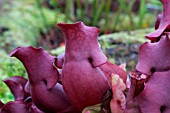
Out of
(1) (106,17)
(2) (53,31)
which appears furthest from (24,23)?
(1) (106,17)

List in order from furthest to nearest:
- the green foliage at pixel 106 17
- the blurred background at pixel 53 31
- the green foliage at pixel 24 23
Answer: the green foliage at pixel 106 17 → the green foliage at pixel 24 23 → the blurred background at pixel 53 31

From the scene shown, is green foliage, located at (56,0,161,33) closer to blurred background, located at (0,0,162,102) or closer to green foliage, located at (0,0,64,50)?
blurred background, located at (0,0,162,102)

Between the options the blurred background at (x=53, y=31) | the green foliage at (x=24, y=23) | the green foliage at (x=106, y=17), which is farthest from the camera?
the green foliage at (x=106, y=17)

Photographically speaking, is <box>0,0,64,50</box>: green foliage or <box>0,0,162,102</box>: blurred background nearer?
<box>0,0,162,102</box>: blurred background

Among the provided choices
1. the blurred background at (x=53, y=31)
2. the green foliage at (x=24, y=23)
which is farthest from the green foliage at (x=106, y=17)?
the green foliage at (x=24, y=23)

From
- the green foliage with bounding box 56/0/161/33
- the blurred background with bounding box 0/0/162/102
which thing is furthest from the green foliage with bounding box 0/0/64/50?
the green foliage with bounding box 56/0/161/33

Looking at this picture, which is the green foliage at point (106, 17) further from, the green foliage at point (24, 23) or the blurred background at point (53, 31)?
the green foliage at point (24, 23)

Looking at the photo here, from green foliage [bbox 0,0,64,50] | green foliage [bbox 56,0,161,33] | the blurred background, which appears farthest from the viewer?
green foliage [bbox 56,0,161,33]

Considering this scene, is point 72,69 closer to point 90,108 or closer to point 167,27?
point 90,108

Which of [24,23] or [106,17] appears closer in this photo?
[106,17]

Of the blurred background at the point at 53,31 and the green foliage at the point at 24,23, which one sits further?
the green foliage at the point at 24,23

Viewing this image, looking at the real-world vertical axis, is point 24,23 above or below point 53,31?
above

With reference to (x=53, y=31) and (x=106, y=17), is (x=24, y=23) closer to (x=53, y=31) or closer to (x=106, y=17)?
(x=53, y=31)
